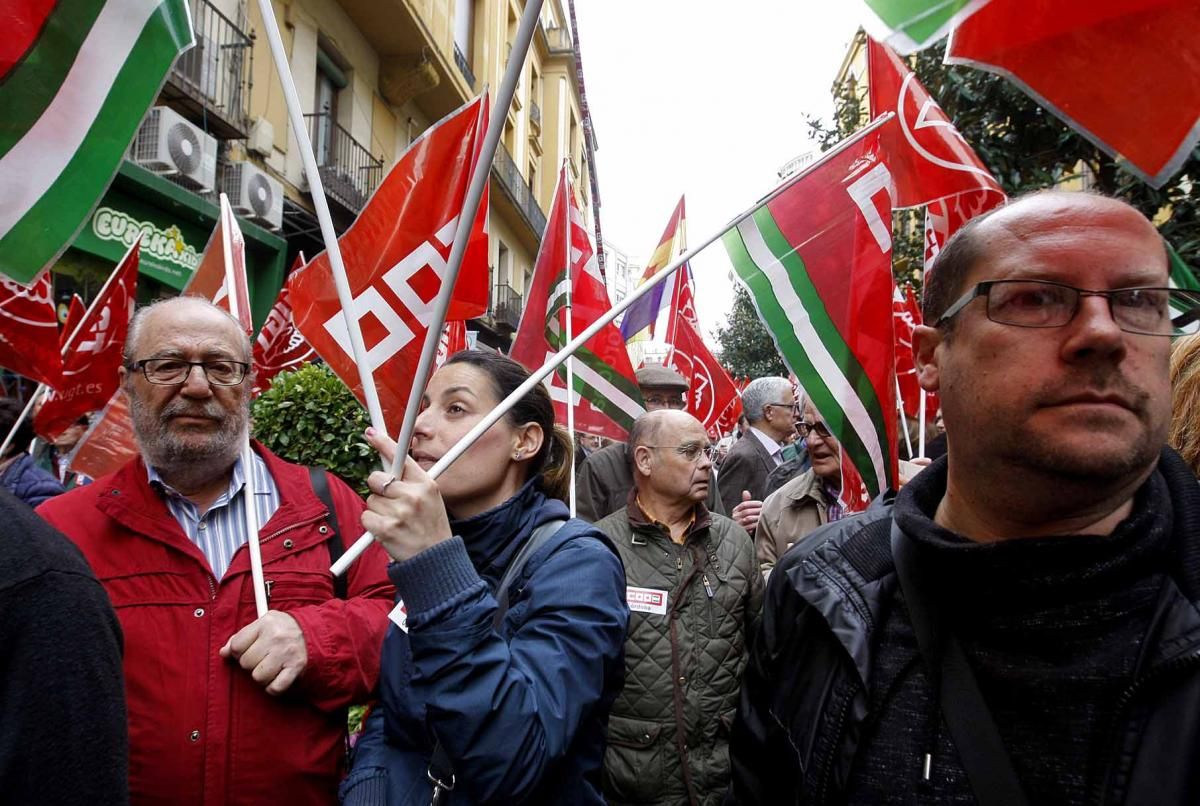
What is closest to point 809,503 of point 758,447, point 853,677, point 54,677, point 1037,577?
point 758,447

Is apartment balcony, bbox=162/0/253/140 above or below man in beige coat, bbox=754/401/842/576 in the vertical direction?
above

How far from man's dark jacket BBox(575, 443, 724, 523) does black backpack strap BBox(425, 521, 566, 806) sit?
285cm

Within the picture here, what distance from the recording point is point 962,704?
1235mm

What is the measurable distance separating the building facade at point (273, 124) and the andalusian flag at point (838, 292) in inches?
271

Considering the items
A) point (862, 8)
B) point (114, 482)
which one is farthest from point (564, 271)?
point (862, 8)

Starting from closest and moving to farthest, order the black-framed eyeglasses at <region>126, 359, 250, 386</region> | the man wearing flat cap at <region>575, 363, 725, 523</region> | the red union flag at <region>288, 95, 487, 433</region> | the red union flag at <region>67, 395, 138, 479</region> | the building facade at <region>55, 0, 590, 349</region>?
the black-framed eyeglasses at <region>126, 359, 250, 386</region>
the red union flag at <region>288, 95, 487, 433</region>
the red union flag at <region>67, 395, 138, 479</region>
the man wearing flat cap at <region>575, 363, 725, 523</region>
the building facade at <region>55, 0, 590, 349</region>

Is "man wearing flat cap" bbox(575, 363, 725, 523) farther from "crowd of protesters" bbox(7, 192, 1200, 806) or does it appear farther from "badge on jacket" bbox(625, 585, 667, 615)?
"crowd of protesters" bbox(7, 192, 1200, 806)

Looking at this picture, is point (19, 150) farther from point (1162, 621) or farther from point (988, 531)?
point (1162, 621)

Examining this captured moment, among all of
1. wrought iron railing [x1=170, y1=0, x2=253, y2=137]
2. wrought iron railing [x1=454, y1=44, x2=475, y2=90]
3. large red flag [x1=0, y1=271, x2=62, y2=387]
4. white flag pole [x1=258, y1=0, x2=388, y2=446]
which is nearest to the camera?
white flag pole [x1=258, y1=0, x2=388, y2=446]

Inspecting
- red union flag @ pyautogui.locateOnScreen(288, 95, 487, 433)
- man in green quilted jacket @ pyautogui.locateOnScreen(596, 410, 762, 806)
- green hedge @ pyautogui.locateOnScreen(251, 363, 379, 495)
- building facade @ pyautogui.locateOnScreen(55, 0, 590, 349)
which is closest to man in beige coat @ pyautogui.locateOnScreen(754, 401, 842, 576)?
man in green quilted jacket @ pyautogui.locateOnScreen(596, 410, 762, 806)

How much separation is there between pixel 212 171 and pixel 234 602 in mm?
9378

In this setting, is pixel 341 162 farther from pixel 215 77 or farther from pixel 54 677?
pixel 54 677

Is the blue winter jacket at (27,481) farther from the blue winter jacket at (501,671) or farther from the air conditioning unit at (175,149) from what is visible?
the air conditioning unit at (175,149)

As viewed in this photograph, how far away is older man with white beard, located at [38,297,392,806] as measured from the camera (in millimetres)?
1823
